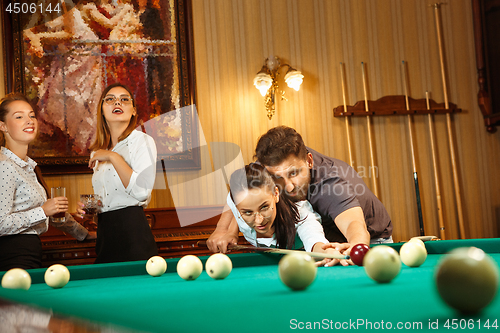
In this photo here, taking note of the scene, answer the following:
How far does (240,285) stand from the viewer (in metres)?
1.14

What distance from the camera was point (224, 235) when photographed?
7.94ft

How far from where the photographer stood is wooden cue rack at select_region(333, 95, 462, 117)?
4.40 meters

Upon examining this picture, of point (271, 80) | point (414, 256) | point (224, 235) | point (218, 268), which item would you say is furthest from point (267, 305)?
point (271, 80)

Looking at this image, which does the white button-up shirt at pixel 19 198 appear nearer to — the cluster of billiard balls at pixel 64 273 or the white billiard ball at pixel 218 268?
the cluster of billiard balls at pixel 64 273

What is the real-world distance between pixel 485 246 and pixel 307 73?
3025 millimetres

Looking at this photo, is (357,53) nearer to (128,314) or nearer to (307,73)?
(307,73)

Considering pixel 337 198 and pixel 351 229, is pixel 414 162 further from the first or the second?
pixel 351 229

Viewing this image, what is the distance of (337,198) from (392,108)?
2653 millimetres

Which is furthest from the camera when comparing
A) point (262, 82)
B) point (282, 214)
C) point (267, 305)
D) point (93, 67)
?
point (262, 82)

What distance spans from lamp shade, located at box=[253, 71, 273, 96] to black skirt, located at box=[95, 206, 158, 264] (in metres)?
2.07

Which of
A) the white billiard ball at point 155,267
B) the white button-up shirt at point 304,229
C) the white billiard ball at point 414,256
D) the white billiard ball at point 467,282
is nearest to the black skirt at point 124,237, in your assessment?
the white button-up shirt at point 304,229

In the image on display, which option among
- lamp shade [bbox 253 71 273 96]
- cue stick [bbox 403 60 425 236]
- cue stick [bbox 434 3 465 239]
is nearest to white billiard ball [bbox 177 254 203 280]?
lamp shade [bbox 253 71 273 96]

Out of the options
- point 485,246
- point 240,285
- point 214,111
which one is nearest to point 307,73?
point 214,111

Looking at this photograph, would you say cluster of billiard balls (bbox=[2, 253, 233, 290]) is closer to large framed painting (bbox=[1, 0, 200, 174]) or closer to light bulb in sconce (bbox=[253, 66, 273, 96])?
large framed painting (bbox=[1, 0, 200, 174])
